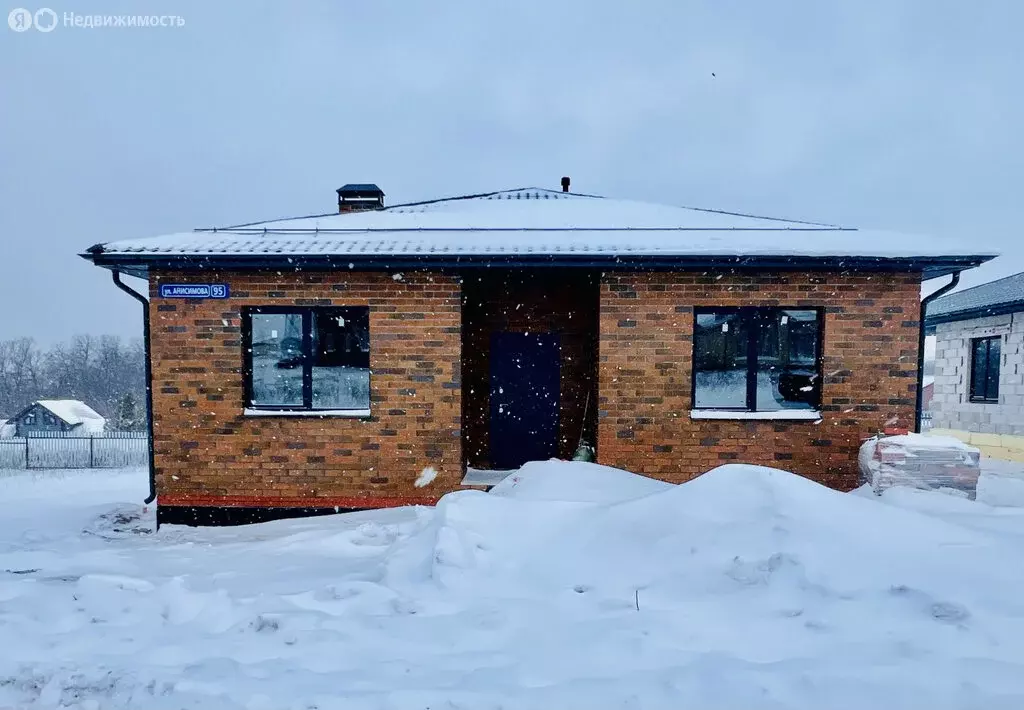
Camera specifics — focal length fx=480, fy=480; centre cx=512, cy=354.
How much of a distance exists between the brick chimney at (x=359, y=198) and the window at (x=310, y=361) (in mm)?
4252

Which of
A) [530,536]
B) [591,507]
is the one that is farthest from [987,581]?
[530,536]

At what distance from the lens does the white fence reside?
1975 cm

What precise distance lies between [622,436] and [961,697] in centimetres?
372

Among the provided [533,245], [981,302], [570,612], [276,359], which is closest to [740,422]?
[533,245]

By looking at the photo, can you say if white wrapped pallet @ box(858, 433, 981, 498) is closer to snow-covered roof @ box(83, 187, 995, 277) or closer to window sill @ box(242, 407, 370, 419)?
snow-covered roof @ box(83, 187, 995, 277)

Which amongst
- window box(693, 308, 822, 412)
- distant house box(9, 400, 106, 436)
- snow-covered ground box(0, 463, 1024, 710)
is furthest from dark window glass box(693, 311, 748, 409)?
distant house box(9, 400, 106, 436)

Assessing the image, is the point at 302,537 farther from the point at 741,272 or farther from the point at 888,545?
the point at 741,272

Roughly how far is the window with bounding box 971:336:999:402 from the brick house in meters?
7.48

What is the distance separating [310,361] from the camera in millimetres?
5965

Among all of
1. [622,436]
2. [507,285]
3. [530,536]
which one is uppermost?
[507,285]

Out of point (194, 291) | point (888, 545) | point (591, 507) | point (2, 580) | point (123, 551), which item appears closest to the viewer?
point (888, 545)

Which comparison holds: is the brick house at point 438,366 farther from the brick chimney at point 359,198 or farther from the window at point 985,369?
the window at point 985,369

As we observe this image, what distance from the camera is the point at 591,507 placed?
14.5 feet

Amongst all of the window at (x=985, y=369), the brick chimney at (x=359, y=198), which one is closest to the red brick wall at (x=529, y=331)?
the brick chimney at (x=359, y=198)
